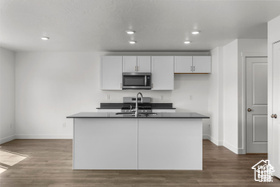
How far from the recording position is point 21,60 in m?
5.99

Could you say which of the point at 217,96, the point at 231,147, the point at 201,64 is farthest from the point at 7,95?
the point at 231,147

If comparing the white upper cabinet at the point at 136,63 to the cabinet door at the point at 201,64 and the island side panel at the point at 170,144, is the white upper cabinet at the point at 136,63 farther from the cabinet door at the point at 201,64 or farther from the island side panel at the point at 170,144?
the island side panel at the point at 170,144

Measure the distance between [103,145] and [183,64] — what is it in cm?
317

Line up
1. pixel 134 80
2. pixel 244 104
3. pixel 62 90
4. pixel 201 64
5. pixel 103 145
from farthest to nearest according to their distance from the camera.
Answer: pixel 62 90, pixel 201 64, pixel 134 80, pixel 244 104, pixel 103 145

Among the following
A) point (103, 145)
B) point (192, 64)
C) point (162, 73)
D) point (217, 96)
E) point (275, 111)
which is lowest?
point (103, 145)

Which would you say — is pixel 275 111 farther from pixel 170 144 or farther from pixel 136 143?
pixel 136 143

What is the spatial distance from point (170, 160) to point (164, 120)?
0.63 m

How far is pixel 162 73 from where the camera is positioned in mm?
5656

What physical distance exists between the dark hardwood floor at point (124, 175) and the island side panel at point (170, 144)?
14 cm

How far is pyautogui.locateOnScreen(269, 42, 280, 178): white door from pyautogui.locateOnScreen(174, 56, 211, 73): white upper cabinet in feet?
7.68

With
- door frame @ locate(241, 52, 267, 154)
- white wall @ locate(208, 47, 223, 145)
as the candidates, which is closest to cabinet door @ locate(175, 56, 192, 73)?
white wall @ locate(208, 47, 223, 145)

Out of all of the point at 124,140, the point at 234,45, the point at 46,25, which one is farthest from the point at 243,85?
the point at 46,25

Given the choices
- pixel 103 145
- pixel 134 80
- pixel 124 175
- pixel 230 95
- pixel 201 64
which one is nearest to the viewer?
pixel 124 175

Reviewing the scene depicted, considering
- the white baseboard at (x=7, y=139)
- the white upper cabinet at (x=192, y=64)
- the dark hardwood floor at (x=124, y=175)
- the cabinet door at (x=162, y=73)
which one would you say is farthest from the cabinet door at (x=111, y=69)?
the white baseboard at (x=7, y=139)
